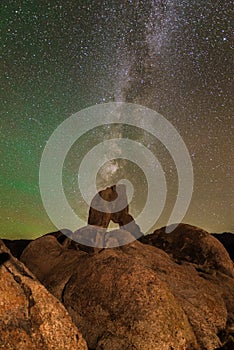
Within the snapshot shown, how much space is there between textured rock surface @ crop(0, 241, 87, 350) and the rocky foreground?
19mm

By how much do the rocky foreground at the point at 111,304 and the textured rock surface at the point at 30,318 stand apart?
0.02 m

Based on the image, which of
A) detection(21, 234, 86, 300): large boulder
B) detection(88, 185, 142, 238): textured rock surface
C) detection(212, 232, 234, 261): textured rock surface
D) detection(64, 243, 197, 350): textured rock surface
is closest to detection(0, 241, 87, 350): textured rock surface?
detection(64, 243, 197, 350): textured rock surface

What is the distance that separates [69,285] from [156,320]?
3501 millimetres

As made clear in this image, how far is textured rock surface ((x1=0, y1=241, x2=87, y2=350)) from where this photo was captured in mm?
6559

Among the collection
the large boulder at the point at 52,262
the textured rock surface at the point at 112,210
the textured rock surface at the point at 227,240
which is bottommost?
the large boulder at the point at 52,262

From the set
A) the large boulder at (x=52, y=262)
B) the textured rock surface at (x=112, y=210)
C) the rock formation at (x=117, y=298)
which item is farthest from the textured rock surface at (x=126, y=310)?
the textured rock surface at (x=112, y=210)

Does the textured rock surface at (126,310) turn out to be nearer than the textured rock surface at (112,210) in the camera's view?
Yes

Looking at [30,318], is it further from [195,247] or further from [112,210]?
[112,210]

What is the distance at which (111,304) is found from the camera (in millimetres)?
9102

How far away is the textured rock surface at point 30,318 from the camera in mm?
6559

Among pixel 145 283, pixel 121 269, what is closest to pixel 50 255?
pixel 121 269

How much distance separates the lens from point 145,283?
9.28 metres

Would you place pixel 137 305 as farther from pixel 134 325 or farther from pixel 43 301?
pixel 43 301

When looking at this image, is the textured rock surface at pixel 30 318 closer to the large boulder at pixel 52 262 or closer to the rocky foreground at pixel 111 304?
the rocky foreground at pixel 111 304
